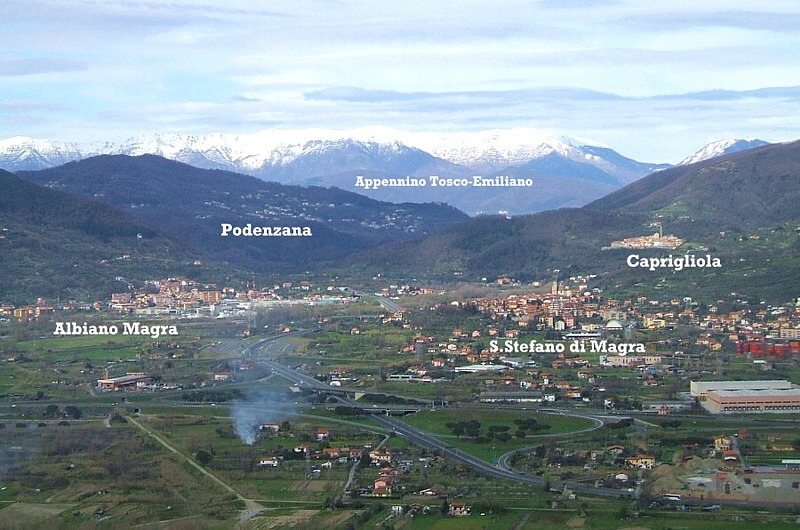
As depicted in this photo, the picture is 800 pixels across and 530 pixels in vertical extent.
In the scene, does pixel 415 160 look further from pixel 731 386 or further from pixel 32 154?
pixel 731 386

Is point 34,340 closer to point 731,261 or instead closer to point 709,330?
point 709,330

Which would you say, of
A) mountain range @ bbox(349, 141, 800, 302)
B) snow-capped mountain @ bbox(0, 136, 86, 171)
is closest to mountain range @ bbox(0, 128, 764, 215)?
snow-capped mountain @ bbox(0, 136, 86, 171)

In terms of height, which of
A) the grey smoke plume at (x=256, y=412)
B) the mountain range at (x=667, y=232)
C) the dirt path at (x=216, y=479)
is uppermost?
the mountain range at (x=667, y=232)

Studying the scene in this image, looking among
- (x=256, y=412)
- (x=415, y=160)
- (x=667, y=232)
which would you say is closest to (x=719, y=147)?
(x=415, y=160)

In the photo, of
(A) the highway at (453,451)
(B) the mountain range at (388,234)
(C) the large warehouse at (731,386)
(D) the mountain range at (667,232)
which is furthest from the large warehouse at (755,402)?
(D) the mountain range at (667,232)

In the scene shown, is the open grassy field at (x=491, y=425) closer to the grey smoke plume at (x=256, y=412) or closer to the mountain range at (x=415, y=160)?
the grey smoke plume at (x=256, y=412)

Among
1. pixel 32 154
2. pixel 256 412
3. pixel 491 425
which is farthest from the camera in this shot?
pixel 32 154

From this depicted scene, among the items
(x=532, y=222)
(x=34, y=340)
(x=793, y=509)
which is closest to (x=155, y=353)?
(x=34, y=340)
